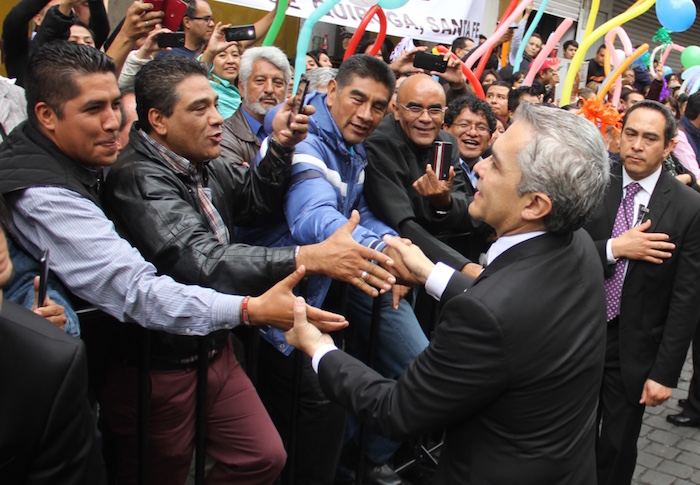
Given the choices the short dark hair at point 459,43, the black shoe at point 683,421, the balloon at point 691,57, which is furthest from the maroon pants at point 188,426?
the balloon at point 691,57

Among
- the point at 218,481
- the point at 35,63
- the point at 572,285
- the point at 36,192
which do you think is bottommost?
the point at 218,481

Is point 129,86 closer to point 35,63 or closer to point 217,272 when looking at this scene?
point 35,63

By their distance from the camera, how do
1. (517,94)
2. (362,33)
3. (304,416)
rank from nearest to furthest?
1. (304,416)
2. (362,33)
3. (517,94)

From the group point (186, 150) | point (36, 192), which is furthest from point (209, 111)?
point (36, 192)

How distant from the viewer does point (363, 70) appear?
3346mm

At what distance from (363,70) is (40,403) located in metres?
2.42

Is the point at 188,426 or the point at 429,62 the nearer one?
the point at 188,426

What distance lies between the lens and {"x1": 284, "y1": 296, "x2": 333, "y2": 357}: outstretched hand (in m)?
2.05

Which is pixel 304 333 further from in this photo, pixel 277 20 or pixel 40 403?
pixel 277 20

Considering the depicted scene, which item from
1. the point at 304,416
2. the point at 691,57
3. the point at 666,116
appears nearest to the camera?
the point at 304,416

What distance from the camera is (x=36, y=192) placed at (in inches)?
75.8

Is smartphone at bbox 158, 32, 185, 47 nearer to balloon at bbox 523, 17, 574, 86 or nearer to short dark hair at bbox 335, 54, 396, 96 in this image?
short dark hair at bbox 335, 54, 396, 96

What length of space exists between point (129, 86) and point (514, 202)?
2372 millimetres

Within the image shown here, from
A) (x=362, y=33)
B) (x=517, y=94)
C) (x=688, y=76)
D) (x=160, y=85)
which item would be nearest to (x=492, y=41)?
(x=517, y=94)
